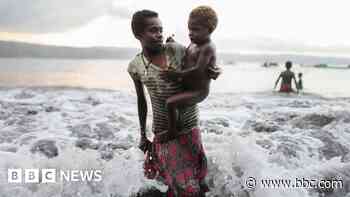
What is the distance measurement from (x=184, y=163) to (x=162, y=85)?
43 cm

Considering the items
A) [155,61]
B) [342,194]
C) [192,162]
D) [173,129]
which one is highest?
[155,61]

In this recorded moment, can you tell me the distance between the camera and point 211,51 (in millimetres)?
1791

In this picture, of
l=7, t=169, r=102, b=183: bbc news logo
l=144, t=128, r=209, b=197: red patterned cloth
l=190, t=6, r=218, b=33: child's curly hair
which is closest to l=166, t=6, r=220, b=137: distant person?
l=190, t=6, r=218, b=33: child's curly hair

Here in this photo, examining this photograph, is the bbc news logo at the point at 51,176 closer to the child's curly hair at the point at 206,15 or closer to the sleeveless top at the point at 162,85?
the sleeveless top at the point at 162,85

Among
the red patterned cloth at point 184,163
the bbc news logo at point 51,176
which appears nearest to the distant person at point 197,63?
the red patterned cloth at point 184,163

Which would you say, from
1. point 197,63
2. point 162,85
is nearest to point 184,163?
point 162,85

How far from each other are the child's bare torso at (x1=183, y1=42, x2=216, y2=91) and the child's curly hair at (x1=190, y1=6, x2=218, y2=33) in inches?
3.8

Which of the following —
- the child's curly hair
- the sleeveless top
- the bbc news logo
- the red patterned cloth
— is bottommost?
the bbc news logo

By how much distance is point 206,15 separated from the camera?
1.79 meters

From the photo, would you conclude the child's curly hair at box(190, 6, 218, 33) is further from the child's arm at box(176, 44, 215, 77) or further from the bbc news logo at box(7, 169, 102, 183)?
the bbc news logo at box(7, 169, 102, 183)

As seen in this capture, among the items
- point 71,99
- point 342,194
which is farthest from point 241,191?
point 71,99

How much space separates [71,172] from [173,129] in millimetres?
2485

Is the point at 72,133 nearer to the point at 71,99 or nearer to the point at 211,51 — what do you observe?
the point at 71,99

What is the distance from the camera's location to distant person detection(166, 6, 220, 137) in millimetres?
1786
